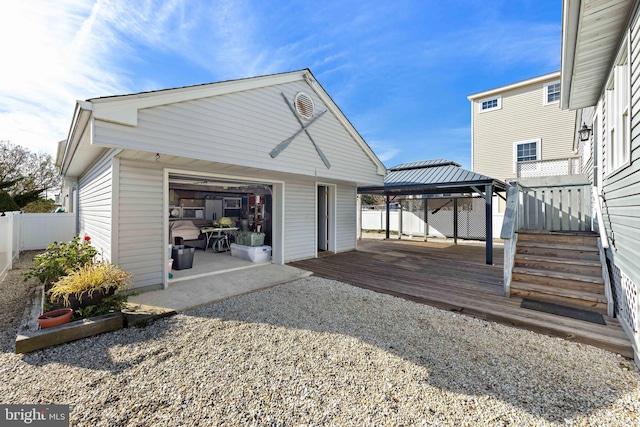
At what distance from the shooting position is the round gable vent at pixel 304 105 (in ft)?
21.3

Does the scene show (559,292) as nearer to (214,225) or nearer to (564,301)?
(564,301)

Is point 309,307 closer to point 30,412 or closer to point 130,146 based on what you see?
point 30,412

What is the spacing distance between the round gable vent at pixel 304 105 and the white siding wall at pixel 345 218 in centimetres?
295

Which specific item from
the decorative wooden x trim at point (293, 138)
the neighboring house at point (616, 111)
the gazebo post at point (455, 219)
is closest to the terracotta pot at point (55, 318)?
the decorative wooden x trim at point (293, 138)

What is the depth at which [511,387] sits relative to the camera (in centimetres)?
223

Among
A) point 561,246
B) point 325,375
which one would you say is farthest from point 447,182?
point 325,375

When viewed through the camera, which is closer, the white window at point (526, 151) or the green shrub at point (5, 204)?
the green shrub at point (5, 204)

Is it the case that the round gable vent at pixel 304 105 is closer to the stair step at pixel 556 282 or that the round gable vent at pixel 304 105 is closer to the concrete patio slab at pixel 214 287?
the concrete patio slab at pixel 214 287

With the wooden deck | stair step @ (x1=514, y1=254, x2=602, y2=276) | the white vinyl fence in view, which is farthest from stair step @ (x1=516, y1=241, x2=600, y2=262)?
the white vinyl fence

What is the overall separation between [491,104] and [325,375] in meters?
16.1

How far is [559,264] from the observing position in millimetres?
4449

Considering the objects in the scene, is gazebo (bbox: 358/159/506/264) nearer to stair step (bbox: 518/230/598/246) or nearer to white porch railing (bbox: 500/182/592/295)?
white porch railing (bbox: 500/182/592/295)

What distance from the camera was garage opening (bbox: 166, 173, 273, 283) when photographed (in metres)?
6.45

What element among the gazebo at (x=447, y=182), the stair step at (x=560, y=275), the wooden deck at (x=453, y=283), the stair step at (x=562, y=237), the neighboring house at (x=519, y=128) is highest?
the neighboring house at (x=519, y=128)
